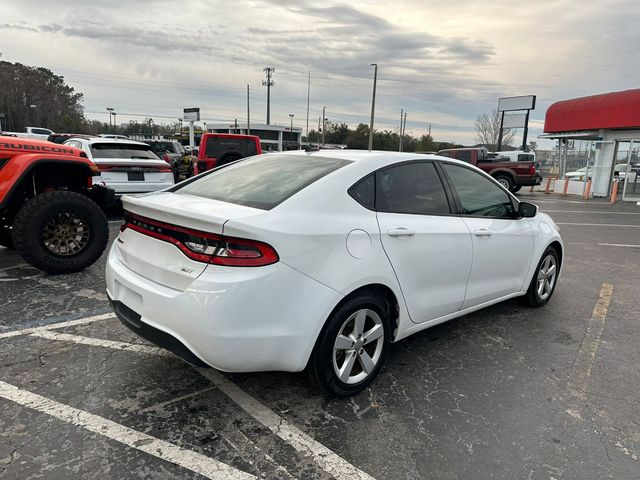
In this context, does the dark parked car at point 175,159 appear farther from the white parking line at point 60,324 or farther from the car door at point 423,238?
the car door at point 423,238

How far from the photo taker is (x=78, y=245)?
5363mm

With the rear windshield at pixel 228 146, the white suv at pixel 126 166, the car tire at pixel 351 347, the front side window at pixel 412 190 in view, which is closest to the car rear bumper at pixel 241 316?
the car tire at pixel 351 347

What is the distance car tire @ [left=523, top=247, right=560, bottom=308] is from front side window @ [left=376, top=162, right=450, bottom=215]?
175 cm

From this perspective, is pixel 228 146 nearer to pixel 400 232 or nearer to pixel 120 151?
pixel 120 151

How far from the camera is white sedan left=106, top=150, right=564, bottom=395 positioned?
2373 millimetres

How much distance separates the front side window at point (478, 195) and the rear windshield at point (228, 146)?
873cm

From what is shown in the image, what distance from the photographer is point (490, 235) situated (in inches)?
148

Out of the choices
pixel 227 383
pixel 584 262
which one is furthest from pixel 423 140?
pixel 227 383

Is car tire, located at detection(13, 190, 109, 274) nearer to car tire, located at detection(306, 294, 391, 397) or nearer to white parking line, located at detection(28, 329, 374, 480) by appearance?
white parking line, located at detection(28, 329, 374, 480)

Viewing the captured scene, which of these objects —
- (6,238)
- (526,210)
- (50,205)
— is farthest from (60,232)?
(526,210)

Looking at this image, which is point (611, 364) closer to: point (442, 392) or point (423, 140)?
point (442, 392)

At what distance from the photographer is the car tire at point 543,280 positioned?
4609 millimetres

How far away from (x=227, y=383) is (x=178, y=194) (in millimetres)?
1341

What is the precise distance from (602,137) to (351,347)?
2140 cm
